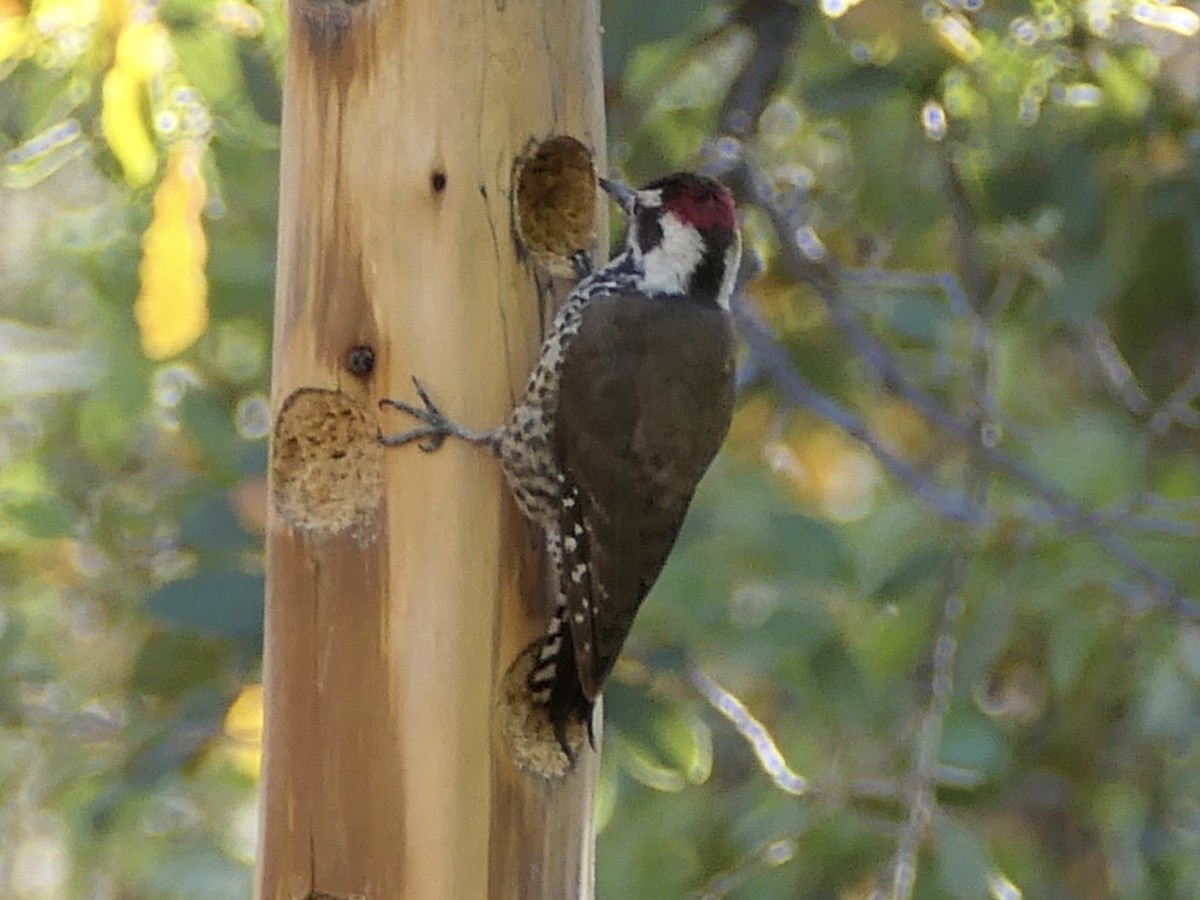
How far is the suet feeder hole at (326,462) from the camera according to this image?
2506 mm

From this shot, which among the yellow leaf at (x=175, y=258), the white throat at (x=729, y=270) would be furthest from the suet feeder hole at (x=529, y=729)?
the yellow leaf at (x=175, y=258)

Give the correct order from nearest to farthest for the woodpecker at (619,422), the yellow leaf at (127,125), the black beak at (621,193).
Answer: the woodpecker at (619,422) → the black beak at (621,193) → the yellow leaf at (127,125)

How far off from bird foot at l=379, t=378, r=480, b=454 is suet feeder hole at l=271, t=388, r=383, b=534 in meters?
0.04

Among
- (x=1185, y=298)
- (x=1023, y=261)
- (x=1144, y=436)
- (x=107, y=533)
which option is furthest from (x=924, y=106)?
(x=107, y=533)

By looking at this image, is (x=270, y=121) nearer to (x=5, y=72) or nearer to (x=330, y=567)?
(x=5, y=72)

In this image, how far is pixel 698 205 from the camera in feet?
9.55

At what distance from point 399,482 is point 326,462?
0.36 feet

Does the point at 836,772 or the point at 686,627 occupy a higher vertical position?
the point at 686,627

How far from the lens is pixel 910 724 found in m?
3.84

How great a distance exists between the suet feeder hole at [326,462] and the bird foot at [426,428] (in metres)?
0.04

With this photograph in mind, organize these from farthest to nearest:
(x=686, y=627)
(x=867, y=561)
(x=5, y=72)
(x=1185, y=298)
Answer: (x=1185, y=298) < (x=867, y=561) < (x=686, y=627) < (x=5, y=72)

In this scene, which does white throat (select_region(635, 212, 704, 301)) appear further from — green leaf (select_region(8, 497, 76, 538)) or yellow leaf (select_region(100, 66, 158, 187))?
green leaf (select_region(8, 497, 76, 538))

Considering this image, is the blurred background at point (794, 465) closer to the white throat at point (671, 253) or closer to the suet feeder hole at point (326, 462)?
the white throat at point (671, 253)

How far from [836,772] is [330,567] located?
1.87 m
